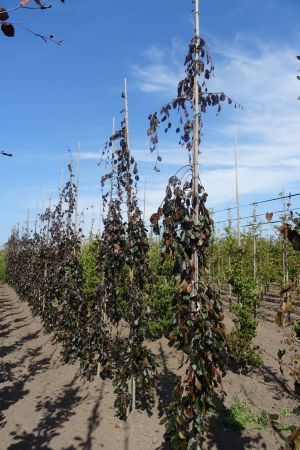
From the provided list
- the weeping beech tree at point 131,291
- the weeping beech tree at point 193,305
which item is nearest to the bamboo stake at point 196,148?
the weeping beech tree at point 193,305

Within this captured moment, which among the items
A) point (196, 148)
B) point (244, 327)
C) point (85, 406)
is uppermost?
point (196, 148)

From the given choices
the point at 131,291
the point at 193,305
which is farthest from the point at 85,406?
the point at 193,305

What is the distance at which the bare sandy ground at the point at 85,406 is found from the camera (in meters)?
5.61

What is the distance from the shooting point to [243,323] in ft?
28.6

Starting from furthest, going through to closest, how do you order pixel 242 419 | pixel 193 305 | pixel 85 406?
pixel 85 406 → pixel 242 419 → pixel 193 305

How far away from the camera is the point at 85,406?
6.84 metres

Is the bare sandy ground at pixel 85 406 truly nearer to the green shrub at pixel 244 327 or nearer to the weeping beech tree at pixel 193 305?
the green shrub at pixel 244 327

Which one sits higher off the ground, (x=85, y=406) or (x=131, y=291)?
(x=131, y=291)

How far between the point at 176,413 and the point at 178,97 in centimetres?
328

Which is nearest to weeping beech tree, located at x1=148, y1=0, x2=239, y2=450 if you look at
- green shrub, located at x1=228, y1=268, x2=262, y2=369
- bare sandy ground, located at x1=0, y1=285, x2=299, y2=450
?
bare sandy ground, located at x1=0, y1=285, x2=299, y2=450

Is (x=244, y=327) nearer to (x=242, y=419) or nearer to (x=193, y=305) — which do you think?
(x=242, y=419)

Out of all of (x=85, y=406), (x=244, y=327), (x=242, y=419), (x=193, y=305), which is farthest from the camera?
(x=244, y=327)

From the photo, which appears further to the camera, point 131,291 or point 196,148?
point 131,291

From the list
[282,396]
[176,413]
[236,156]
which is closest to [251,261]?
[236,156]
